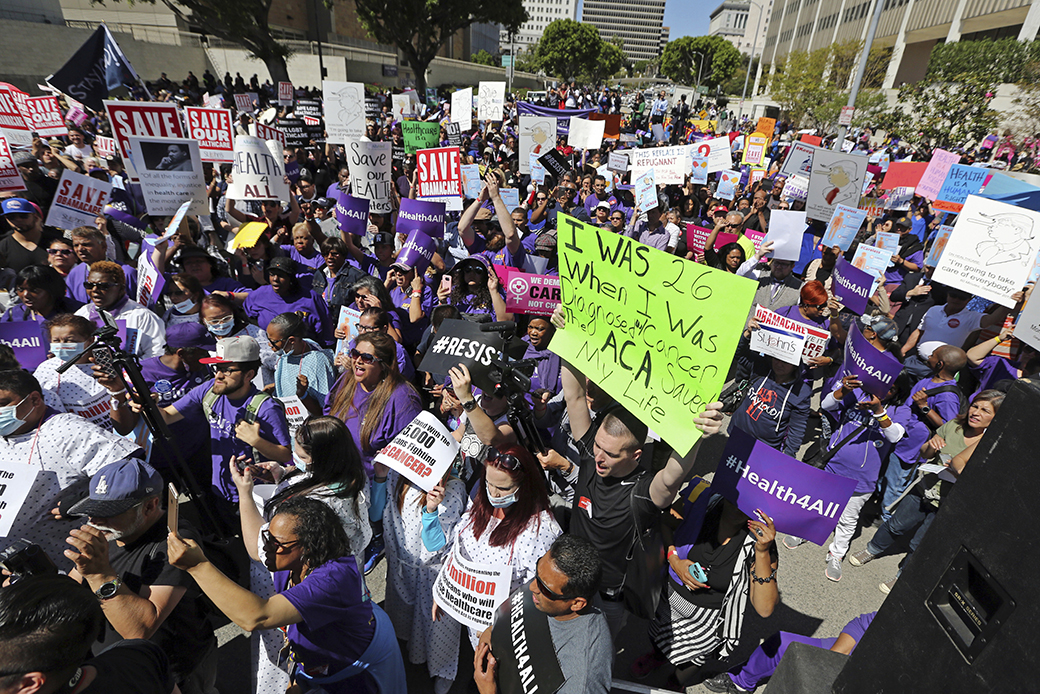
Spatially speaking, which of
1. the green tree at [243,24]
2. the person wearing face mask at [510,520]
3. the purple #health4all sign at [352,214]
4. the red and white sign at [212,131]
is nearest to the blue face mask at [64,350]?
the person wearing face mask at [510,520]

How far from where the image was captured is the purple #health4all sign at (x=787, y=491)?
2.63 meters

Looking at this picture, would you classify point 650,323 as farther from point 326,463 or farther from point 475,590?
point 326,463

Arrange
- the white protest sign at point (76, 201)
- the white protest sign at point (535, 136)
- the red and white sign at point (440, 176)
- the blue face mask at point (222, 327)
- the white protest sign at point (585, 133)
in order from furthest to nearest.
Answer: the white protest sign at point (585, 133) → the white protest sign at point (535, 136) → the red and white sign at point (440, 176) → the white protest sign at point (76, 201) → the blue face mask at point (222, 327)

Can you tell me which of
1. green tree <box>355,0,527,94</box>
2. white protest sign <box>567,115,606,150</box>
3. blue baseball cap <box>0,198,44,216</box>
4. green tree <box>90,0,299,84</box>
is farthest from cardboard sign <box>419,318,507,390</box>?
green tree <box>355,0,527,94</box>

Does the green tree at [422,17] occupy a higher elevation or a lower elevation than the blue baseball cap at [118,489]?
higher

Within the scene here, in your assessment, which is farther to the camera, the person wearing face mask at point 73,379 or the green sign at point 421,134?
the green sign at point 421,134

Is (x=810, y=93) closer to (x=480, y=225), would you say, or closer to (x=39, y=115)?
(x=480, y=225)

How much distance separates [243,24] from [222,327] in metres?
34.8

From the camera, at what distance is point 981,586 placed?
89 cm

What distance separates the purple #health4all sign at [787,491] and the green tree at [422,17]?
144 ft

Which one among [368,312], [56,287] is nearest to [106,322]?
[56,287]

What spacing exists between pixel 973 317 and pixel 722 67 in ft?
351

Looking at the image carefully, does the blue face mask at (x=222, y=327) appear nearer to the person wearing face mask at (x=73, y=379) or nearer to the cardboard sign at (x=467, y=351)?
the person wearing face mask at (x=73, y=379)

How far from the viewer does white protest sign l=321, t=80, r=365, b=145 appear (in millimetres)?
9655
